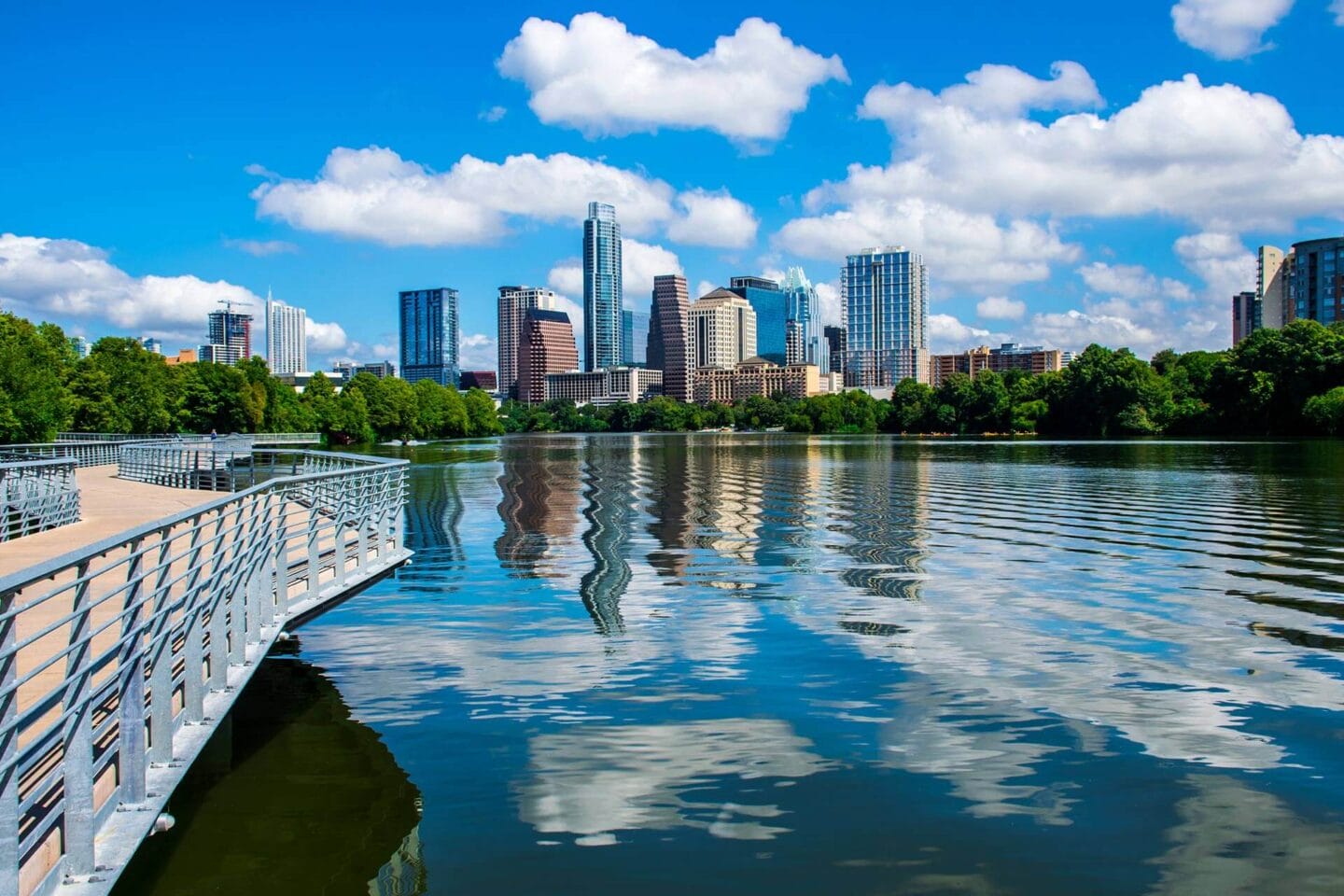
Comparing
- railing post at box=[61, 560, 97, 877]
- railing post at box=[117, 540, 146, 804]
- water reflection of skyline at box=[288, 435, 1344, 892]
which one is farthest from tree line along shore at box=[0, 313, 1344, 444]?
railing post at box=[61, 560, 97, 877]

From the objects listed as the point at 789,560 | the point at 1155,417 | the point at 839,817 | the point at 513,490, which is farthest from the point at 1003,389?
the point at 839,817

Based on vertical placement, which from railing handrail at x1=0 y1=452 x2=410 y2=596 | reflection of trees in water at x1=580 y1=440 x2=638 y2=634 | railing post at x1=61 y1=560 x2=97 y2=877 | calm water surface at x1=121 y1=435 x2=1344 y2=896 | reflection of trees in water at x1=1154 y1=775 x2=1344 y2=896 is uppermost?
railing handrail at x1=0 y1=452 x2=410 y2=596

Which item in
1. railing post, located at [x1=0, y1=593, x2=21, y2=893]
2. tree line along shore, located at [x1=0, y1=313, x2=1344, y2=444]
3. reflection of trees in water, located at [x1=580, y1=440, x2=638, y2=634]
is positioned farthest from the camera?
tree line along shore, located at [x1=0, y1=313, x2=1344, y2=444]

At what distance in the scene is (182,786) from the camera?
8992 millimetres

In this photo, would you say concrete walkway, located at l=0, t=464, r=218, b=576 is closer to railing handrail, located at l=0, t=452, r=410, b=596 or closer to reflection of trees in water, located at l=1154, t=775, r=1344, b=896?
railing handrail, located at l=0, t=452, r=410, b=596

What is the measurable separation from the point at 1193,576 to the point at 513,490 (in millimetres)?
31910

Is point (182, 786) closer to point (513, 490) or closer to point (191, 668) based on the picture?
point (191, 668)

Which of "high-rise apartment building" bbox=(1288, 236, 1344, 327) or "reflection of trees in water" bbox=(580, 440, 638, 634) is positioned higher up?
"high-rise apartment building" bbox=(1288, 236, 1344, 327)

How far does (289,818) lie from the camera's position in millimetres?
8375

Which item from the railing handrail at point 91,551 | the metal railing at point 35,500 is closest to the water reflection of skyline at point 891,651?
the railing handrail at point 91,551

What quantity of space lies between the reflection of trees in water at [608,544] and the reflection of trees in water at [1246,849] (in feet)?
27.5

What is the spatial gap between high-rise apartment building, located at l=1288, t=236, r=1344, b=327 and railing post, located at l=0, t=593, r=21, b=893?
679 feet

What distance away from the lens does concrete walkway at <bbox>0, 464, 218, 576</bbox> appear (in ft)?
50.2

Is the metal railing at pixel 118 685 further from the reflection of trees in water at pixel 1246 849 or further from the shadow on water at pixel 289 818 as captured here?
the reflection of trees in water at pixel 1246 849
